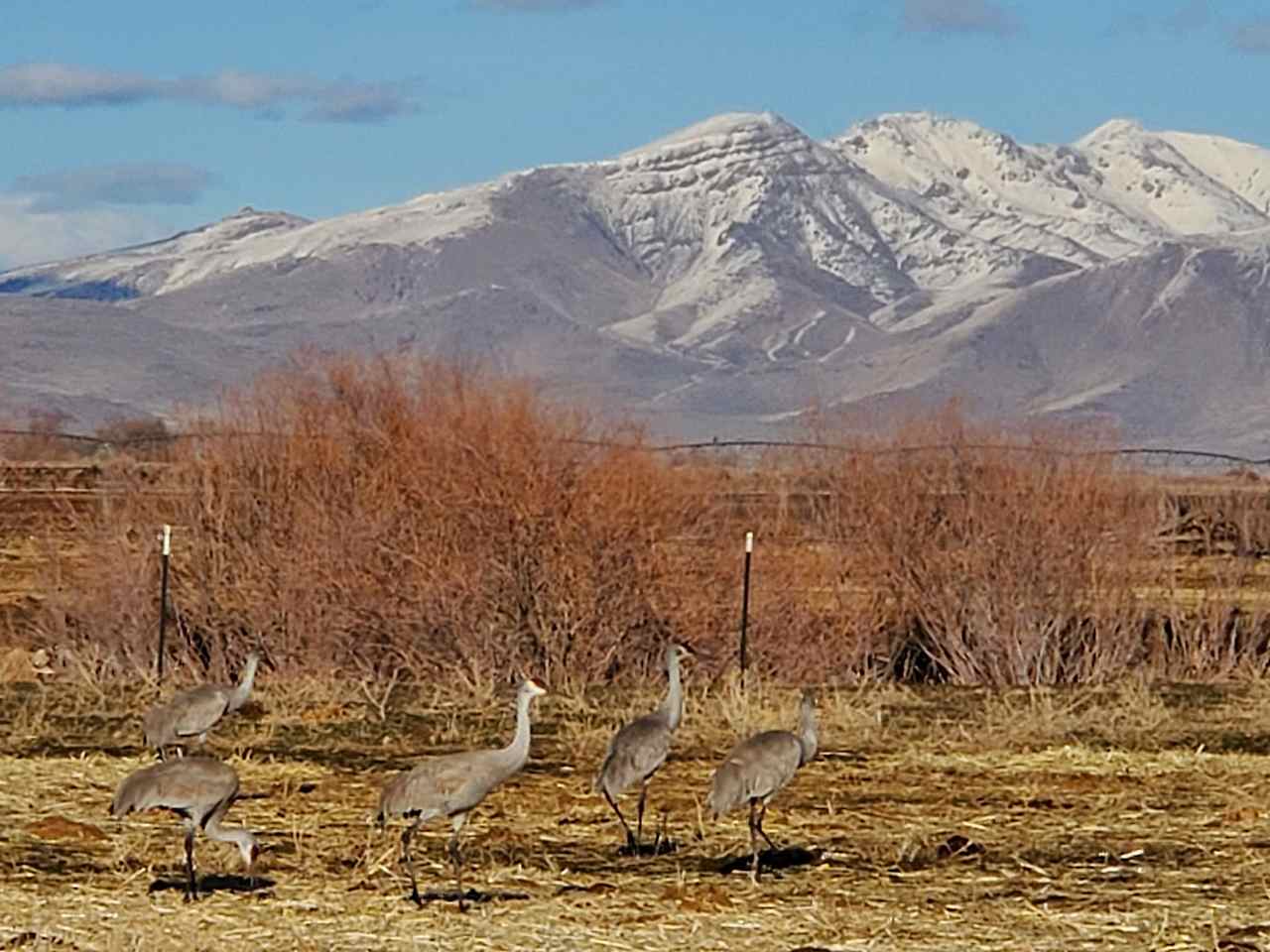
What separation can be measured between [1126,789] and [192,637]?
11338mm

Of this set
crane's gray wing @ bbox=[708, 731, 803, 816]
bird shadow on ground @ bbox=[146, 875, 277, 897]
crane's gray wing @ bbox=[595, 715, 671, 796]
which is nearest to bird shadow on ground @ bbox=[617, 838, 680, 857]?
crane's gray wing @ bbox=[595, 715, 671, 796]

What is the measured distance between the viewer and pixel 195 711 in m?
18.4

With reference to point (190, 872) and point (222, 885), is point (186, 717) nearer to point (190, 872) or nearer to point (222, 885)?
point (222, 885)

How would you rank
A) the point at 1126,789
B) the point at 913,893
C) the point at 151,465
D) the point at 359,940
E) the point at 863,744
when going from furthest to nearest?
the point at 151,465 → the point at 863,744 → the point at 1126,789 → the point at 913,893 → the point at 359,940

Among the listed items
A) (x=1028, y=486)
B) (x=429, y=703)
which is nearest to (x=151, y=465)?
(x=429, y=703)

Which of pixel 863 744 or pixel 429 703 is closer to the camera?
pixel 863 744

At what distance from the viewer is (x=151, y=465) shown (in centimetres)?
2853

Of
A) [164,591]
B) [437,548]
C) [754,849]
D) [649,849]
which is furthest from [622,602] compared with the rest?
[754,849]

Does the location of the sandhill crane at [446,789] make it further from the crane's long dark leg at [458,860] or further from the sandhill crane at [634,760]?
the sandhill crane at [634,760]

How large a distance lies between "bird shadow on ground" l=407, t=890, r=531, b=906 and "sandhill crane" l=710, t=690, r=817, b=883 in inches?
52.3

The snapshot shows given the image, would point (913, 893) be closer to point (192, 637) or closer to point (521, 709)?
→ point (521, 709)

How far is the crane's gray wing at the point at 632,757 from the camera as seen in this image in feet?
51.5

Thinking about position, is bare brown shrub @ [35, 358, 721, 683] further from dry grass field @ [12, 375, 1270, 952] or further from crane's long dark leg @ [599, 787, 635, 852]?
crane's long dark leg @ [599, 787, 635, 852]

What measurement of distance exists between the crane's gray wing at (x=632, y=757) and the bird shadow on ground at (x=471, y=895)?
1.54m
